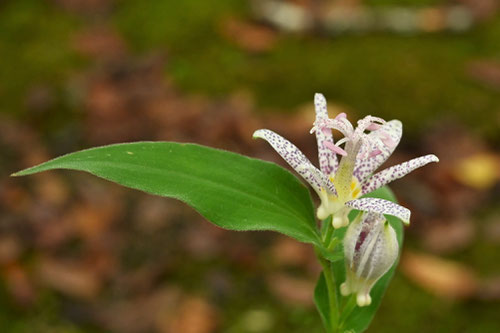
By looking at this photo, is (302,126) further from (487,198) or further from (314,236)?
(314,236)

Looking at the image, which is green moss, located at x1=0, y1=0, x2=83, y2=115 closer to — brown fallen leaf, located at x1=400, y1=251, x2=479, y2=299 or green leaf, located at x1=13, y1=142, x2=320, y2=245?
brown fallen leaf, located at x1=400, y1=251, x2=479, y2=299

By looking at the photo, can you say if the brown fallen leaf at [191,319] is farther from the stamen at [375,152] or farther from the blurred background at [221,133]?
the stamen at [375,152]

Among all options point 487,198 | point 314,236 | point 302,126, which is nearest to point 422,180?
point 487,198

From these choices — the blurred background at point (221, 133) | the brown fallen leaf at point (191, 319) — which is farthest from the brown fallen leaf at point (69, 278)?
the brown fallen leaf at point (191, 319)

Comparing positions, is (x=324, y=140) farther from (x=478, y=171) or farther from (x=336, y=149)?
(x=478, y=171)

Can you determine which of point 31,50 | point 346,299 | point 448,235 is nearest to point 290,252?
point 448,235

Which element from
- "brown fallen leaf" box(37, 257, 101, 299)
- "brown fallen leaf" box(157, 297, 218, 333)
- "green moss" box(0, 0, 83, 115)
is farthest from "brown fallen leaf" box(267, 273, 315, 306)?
"green moss" box(0, 0, 83, 115)
